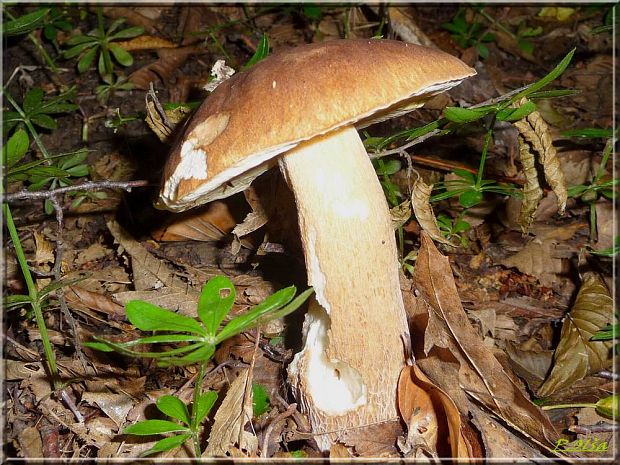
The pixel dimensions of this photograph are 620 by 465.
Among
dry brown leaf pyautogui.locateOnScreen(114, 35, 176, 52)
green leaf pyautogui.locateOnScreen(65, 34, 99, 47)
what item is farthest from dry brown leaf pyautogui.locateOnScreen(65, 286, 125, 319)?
dry brown leaf pyautogui.locateOnScreen(114, 35, 176, 52)

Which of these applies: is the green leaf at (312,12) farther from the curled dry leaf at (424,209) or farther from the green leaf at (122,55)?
the curled dry leaf at (424,209)

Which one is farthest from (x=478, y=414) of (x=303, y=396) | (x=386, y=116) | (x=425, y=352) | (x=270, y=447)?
(x=386, y=116)

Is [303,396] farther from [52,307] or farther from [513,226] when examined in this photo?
[513,226]

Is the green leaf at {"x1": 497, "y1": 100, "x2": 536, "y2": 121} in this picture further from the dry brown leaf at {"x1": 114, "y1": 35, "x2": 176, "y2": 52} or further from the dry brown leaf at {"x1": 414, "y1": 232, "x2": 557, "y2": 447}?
the dry brown leaf at {"x1": 114, "y1": 35, "x2": 176, "y2": 52}

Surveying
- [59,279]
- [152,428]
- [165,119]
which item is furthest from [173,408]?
[165,119]

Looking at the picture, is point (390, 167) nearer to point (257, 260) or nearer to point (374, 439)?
point (257, 260)

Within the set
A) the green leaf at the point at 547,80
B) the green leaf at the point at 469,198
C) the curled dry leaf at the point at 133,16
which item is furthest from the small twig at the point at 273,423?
the curled dry leaf at the point at 133,16
